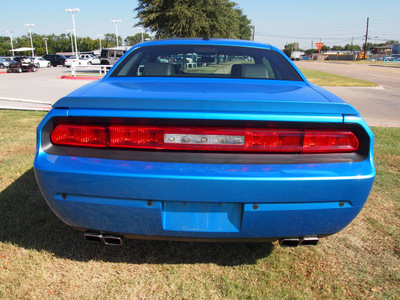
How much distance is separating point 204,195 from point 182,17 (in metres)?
20.9

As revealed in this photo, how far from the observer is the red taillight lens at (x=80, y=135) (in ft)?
5.91

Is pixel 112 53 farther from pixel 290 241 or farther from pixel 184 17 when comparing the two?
pixel 290 241

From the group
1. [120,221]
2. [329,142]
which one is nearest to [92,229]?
[120,221]

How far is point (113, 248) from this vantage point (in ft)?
8.25

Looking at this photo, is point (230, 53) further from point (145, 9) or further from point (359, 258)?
point (145, 9)

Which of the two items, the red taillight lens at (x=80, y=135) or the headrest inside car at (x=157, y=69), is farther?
the headrest inside car at (x=157, y=69)

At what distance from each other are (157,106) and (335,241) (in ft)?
6.32

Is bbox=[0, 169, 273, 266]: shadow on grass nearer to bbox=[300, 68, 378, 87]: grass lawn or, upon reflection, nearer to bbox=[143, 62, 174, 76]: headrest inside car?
bbox=[143, 62, 174, 76]: headrest inside car

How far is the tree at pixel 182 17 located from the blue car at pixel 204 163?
20.4 m

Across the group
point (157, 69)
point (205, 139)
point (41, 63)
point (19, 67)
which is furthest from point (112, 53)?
point (205, 139)

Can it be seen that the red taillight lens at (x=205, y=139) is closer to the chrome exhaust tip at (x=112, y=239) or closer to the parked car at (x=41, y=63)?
the chrome exhaust tip at (x=112, y=239)

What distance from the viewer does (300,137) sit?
5.83ft

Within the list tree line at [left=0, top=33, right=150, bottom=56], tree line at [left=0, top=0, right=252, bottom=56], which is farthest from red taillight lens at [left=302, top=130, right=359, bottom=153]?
tree line at [left=0, top=33, right=150, bottom=56]

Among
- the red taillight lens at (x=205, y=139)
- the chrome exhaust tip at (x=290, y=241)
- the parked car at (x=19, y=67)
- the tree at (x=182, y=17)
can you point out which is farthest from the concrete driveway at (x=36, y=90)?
the parked car at (x=19, y=67)
